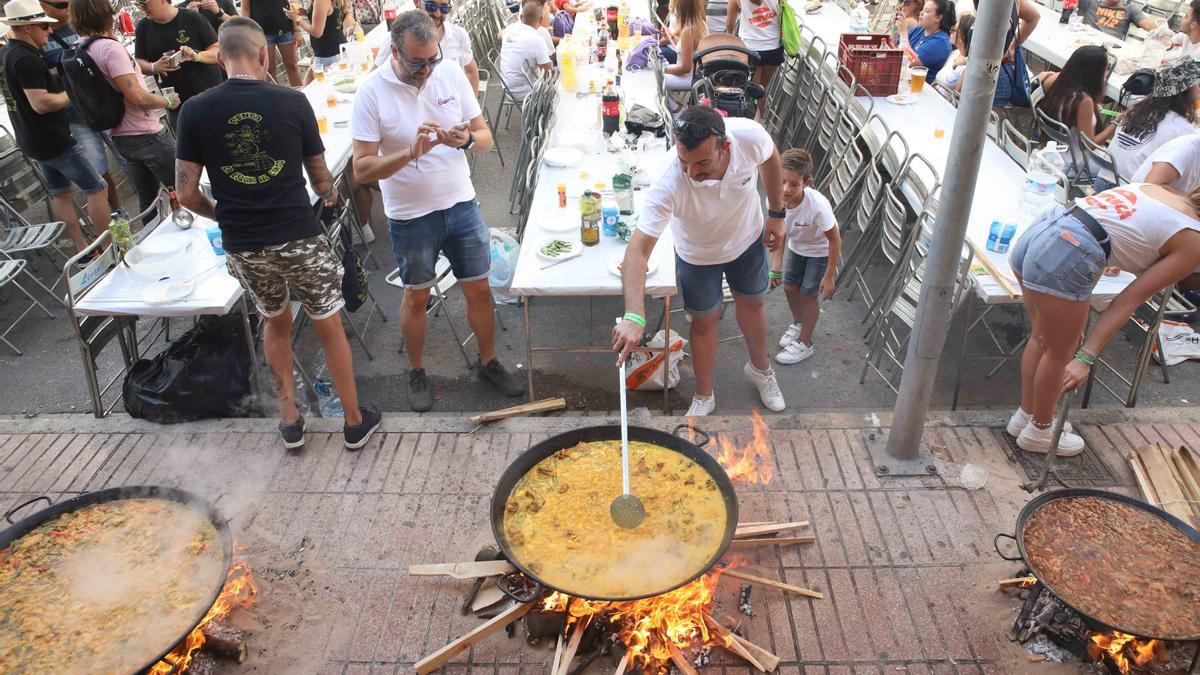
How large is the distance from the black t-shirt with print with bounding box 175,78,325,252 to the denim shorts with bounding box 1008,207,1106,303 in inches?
139

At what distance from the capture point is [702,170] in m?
3.66

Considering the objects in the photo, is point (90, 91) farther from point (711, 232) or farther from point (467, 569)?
point (467, 569)

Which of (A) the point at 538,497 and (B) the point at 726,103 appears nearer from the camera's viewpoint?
(A) the point at 538,497

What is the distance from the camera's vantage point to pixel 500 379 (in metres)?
5.05

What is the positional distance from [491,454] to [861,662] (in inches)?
80.3

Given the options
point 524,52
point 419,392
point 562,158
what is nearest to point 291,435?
point 419,392

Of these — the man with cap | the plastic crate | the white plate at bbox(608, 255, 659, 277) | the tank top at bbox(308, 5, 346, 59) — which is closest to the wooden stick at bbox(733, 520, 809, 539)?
the white plate at bbox(608, 255, 659, 277)

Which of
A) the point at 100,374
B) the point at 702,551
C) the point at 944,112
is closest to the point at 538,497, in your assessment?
the point at 702,551

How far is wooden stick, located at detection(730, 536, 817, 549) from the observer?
349cm

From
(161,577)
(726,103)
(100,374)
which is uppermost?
(726,103)

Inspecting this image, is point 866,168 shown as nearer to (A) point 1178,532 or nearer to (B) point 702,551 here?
(A) point 1178,532

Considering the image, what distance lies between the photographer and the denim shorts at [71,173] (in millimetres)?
6145

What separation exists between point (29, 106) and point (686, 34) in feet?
18.0

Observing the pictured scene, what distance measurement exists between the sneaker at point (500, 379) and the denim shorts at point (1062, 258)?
2908 mm
